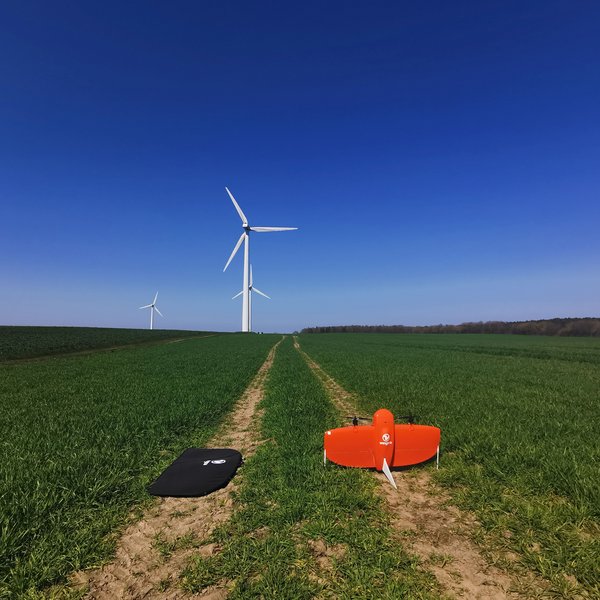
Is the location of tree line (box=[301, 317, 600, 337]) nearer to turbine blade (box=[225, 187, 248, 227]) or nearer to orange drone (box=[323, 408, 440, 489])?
turbine blade (box=[225, 187, 248, 227])

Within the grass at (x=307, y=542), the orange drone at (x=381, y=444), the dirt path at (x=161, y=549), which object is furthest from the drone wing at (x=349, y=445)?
the dirt path at (x=161, y=549)

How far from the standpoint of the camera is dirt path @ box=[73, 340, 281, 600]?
11.7ft

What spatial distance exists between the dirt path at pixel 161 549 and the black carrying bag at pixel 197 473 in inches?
5.3

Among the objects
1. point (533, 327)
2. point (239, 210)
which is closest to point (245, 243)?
point (239, 210)

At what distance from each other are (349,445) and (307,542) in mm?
2120

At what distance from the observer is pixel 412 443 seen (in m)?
6.29

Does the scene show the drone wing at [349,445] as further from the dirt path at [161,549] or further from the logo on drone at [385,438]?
the dirt path at [161,549]

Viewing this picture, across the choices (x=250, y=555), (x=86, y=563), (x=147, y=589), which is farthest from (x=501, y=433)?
(x=86, y=563)

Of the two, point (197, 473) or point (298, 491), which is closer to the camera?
point (298, 491)

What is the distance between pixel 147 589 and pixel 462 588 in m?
3.46

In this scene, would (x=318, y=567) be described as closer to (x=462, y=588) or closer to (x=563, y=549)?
(x=462, y=588)

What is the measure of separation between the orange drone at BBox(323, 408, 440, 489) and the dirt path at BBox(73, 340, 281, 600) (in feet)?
6.84

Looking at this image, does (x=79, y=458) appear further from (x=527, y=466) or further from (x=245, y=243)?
(x=245, y=243)

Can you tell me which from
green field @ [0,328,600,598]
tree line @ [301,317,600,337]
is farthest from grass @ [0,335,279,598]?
tree line @ [301,317,600,337]
